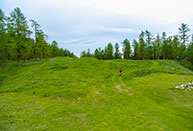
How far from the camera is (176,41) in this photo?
7369 cm

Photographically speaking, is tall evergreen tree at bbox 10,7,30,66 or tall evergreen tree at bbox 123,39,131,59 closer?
tall evergreen tree at bbox 10,7,30,66

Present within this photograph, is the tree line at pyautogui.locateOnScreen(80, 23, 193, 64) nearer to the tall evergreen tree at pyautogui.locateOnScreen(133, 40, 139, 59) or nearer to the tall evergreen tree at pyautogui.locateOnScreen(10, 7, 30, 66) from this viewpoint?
the tall evergreen tree at pyautogui.locateOnScreen(133, 40, 139, 59)

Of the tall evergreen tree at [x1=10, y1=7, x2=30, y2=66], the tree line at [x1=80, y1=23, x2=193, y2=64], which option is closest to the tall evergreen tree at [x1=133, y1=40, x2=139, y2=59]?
the tree line at [x1=80, y1=23, x2=193, y2=64]

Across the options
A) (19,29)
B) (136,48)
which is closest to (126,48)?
(136,48)

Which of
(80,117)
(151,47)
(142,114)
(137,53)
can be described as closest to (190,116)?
(142,114)

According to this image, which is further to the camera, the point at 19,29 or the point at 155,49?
the point at 155,49

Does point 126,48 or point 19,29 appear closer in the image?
point 19,29

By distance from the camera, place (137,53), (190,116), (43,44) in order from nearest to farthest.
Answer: (190,116)
(43,44)
(137,53)

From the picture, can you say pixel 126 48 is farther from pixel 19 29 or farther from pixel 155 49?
pixel 19 29

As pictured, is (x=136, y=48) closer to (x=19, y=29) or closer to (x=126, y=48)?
(x=126, y=48)

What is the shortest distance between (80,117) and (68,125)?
1.60 meters

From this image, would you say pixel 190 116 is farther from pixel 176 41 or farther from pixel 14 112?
pixel 176 41

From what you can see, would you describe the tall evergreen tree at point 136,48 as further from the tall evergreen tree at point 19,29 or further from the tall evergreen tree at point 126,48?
the tall evergreen tree at point 19,29

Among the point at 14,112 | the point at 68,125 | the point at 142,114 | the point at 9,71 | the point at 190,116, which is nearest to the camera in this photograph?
the point at 68,125
